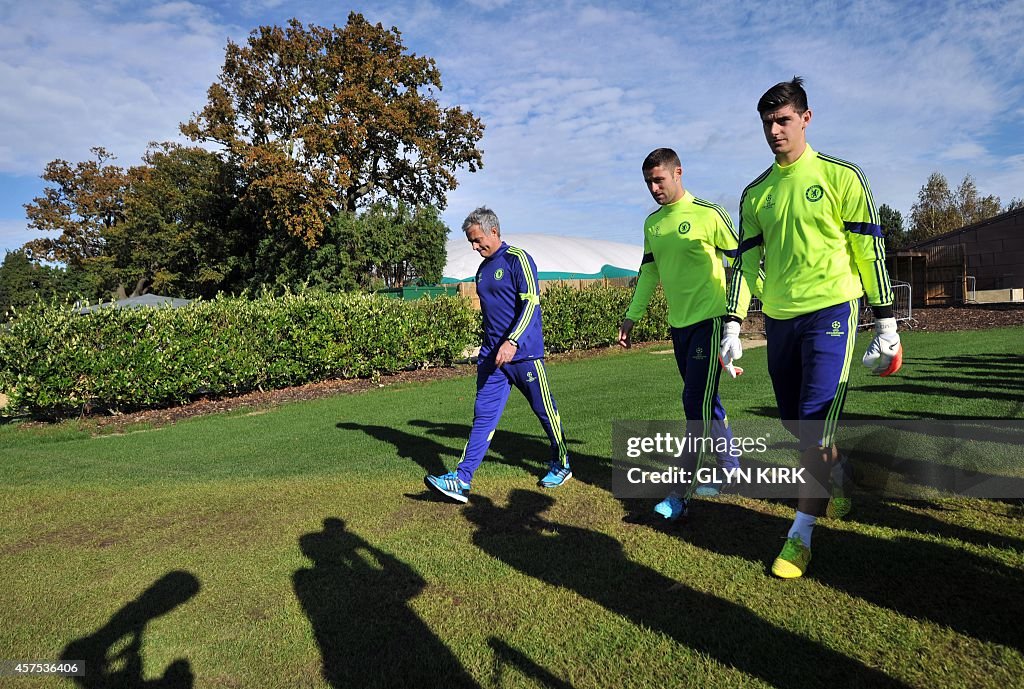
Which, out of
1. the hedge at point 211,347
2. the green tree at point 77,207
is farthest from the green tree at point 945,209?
the green tree at point 77,207

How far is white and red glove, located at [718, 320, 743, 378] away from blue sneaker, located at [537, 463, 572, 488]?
1819 millimetres

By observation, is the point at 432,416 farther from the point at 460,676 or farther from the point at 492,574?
the point at 460,676

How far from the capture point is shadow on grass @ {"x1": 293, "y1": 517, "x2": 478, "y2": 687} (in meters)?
2.44

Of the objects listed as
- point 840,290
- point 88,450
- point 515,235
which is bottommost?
point 88,450

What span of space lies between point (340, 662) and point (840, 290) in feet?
9.45

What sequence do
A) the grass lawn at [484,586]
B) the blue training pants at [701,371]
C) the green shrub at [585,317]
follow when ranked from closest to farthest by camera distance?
the grass lawn at [484,586] < the blue training pants at [701,371] < the green shrub at [585,317]

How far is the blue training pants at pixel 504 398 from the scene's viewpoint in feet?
16.0

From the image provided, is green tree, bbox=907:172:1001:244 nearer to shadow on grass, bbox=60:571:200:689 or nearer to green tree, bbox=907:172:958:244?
green tree, bbox=907:172:958:244

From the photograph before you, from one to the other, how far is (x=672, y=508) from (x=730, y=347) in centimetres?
108

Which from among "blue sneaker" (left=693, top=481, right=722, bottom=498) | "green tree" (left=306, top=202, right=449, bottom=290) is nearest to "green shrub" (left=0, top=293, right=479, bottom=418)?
"blue sneaker" (left=693, top=481, right=722, bottom=498)

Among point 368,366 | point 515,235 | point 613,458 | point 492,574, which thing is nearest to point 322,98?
point 368,366

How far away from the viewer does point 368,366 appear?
1365cm

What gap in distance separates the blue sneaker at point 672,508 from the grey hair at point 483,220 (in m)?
2.41

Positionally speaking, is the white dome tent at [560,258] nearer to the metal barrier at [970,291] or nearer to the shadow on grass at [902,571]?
the metal barrier at [970,291]
